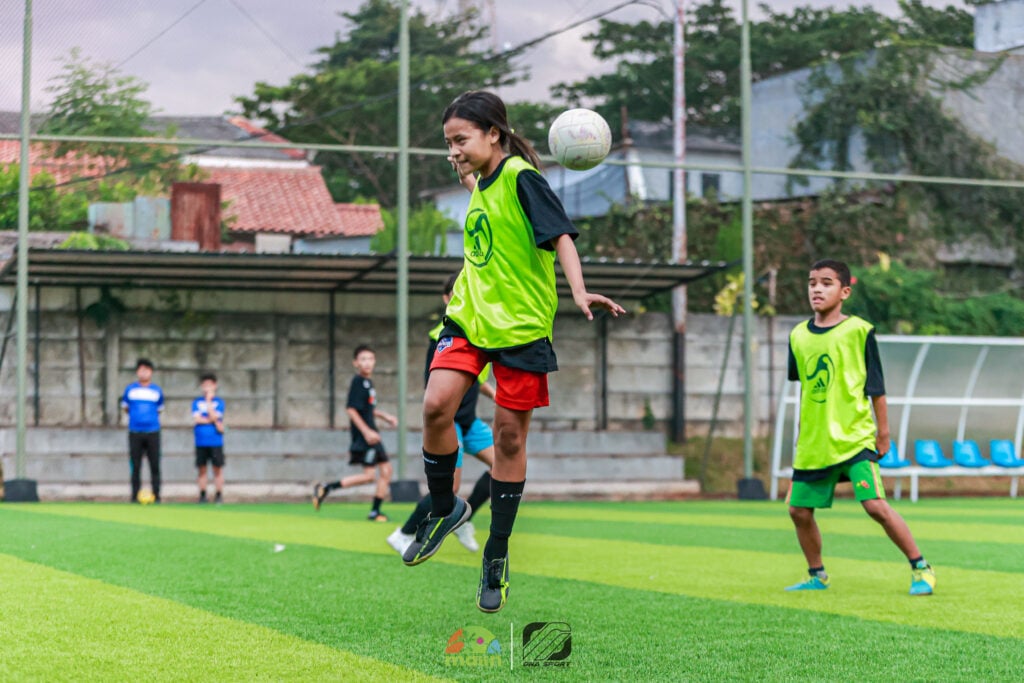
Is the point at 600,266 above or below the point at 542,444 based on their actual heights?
above

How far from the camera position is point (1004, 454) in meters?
19.7

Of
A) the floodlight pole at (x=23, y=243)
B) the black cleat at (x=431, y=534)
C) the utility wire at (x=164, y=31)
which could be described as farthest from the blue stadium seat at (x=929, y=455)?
the black cleat at (x=431, y=534)

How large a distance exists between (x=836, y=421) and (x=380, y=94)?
3083 cm

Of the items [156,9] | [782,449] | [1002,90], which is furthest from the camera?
[1002,90]

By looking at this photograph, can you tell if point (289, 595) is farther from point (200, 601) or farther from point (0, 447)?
point (0, 447)

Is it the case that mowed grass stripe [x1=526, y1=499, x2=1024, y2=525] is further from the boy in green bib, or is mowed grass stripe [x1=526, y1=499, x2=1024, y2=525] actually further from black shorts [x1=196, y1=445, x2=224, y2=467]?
the boy in green bib

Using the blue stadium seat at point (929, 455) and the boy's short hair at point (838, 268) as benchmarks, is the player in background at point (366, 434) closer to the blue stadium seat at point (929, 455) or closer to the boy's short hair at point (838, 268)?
the boy's short hair at point (838, 268)

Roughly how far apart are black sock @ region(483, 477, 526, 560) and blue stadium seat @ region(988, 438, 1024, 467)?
52.4 ft

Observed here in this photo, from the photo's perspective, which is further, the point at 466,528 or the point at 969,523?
the point at 969,523

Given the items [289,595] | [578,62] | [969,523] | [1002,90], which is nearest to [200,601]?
[289,595]

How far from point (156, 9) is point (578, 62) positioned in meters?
6.75

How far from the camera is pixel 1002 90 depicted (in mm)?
25688

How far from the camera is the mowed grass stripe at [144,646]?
4402mm

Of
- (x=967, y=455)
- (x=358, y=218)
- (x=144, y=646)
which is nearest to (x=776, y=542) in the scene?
(x=144, y=646)
